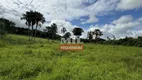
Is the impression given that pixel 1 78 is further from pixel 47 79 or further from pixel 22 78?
pixel 47 79

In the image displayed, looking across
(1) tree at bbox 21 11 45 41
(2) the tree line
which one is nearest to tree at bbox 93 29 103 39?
(2) the tree line

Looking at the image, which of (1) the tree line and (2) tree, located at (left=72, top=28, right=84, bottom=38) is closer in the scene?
(1) the tree line

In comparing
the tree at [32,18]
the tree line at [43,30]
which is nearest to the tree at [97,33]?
the tree line at [43,30]

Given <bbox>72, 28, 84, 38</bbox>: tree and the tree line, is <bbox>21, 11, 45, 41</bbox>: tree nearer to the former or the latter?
the tree line

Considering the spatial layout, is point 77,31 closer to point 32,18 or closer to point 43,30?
point 43,30

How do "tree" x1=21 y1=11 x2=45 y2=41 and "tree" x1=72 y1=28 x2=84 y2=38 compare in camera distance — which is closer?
"tree" x1=21 y1=11 x2=45 y2=41

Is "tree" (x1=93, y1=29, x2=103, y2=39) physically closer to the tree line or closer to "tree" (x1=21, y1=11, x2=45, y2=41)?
the tree line

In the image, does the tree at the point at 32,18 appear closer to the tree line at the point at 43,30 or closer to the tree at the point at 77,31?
the tree line at the point at 43,30

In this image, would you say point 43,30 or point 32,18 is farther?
point 43,30

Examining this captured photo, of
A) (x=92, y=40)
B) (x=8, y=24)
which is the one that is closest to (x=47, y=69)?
(x=8, y=24)

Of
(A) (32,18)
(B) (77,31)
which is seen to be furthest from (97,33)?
(A) (32,18)

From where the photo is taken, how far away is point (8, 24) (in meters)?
59.1

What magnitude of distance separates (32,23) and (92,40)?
3726 cm

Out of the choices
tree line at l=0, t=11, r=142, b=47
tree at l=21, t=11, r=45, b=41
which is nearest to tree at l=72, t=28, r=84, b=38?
tree line at l=0, t=11, r=142, b=47
